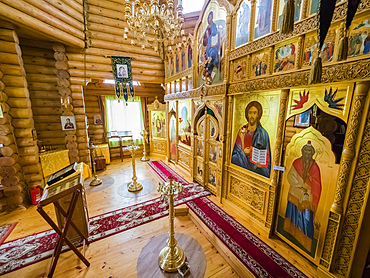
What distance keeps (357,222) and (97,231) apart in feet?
16.0

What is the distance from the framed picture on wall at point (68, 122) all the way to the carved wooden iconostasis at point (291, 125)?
530 cm

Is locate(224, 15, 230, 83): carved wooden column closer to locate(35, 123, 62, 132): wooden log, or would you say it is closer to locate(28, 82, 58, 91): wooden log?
locate(28, 82, 58, 91): wooden log

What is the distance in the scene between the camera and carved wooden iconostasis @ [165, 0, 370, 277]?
2195mm

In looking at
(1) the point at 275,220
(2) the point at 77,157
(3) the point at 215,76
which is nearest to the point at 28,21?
(2) the point at 77,157

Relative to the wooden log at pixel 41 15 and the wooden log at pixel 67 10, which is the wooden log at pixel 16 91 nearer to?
the wooden log at pixel 41 15

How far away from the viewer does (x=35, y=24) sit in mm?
4273

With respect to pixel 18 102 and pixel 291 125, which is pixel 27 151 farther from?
pixel 291 125

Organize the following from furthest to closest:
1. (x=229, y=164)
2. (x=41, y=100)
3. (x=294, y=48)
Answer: (x=41, y=100)
(x=229, y=164)
(x=294, y=48)

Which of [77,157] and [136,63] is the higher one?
[136,63]

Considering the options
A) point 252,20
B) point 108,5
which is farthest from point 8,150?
point 252,20

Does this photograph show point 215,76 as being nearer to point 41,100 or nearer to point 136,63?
point 136,63

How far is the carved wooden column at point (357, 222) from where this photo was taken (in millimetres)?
2121

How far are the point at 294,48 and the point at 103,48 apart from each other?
7.21 m

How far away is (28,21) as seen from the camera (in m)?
4.09
